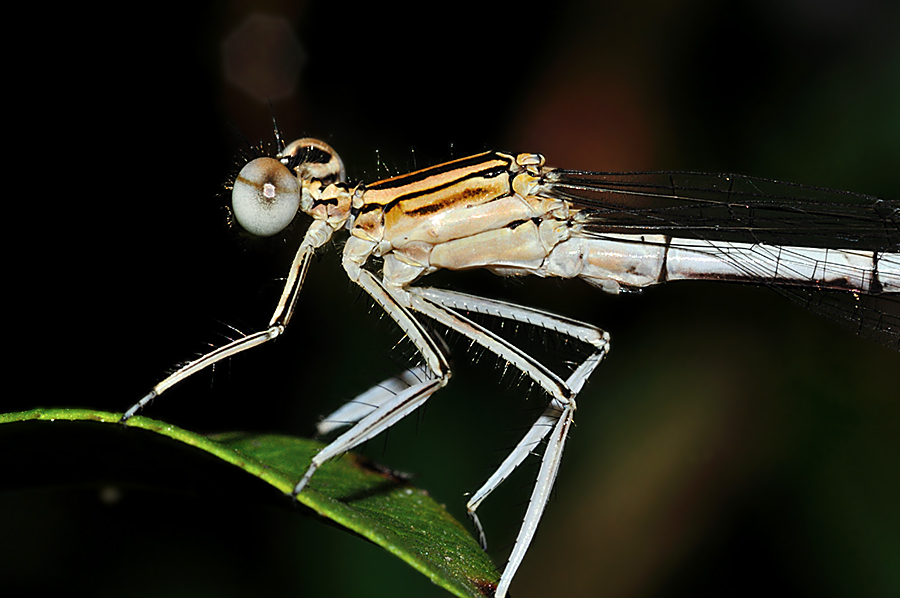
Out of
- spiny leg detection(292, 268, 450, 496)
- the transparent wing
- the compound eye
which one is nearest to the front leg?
spiny leg detection(292, 268, 450, 496)

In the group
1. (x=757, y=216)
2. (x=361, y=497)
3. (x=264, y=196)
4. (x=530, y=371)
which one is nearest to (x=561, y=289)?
(x=757, y=216)

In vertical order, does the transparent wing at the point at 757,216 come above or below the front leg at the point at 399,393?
above

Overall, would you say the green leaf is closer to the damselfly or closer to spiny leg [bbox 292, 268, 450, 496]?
spiny leg [bbox 292, 268, 450, 496]

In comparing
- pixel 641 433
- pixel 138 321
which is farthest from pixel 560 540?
pixel 138 321

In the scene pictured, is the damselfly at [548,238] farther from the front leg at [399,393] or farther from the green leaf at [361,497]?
the green leaf at [361,497]

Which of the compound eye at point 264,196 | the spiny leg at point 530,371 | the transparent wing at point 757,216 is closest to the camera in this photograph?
the spiny leg at point 530,371

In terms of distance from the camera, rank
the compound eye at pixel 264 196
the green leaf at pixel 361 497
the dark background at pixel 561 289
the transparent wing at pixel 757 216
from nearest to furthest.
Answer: the green leaf at pixel 361 497, the compound eye at pixel 264 196, the transparent wing at pixel 757 216, the dark background at pixel 561 289

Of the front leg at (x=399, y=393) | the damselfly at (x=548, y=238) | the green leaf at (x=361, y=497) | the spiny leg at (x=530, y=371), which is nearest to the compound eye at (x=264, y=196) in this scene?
the damselfly at (x=548, y=238)

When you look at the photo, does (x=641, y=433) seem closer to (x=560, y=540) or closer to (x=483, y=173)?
(x=560, y=540)
